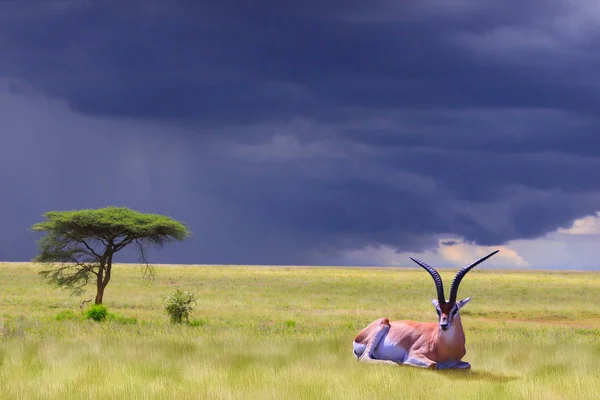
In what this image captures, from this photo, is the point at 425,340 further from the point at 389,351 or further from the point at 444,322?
the point at 444,322

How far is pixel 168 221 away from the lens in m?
47.0

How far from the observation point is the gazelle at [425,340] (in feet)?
40.6

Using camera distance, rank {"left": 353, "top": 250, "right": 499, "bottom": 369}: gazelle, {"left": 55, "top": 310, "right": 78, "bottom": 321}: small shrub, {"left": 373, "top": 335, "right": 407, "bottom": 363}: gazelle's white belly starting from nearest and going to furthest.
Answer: {"left": 353, "top": 250, "right": 499, "bottom": 369}: gazelle → {"left": 373, "top": 335, "right": 407, "bottom": 363}: gazelle's white belly → {"left": 55, "top": 310, "right": 78, "bottom": 321}: small shrub

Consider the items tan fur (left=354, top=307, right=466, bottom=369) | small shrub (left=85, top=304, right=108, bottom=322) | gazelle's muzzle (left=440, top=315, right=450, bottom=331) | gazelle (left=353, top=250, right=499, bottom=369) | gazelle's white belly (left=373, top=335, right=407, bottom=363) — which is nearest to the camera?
gazelle's muzzle (left=440, top=315, right=450, bottom=331)

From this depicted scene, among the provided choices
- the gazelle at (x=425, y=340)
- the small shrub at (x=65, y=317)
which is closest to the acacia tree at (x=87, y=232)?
the small shrub at (x=65, y=317)

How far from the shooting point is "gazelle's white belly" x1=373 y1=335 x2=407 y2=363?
1348cm

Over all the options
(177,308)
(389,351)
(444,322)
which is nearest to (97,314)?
(177,308)

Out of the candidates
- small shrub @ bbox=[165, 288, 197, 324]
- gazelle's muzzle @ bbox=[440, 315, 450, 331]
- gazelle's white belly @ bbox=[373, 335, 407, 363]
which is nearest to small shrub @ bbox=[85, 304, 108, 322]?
small shrub @ bbox=[165, 288, 197, 324]

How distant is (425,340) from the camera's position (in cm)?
1314

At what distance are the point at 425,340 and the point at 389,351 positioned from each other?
0.83 metres

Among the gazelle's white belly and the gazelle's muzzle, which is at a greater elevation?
the gazelle's muzzle

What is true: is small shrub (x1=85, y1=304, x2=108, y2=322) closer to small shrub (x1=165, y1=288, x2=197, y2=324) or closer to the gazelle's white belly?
small shrub (x1=165, y1=288, x2=197, y2=324)

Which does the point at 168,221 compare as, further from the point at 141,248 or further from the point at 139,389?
the point at 139,389

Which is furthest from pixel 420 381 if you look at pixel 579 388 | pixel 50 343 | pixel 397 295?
pixel 397 295
